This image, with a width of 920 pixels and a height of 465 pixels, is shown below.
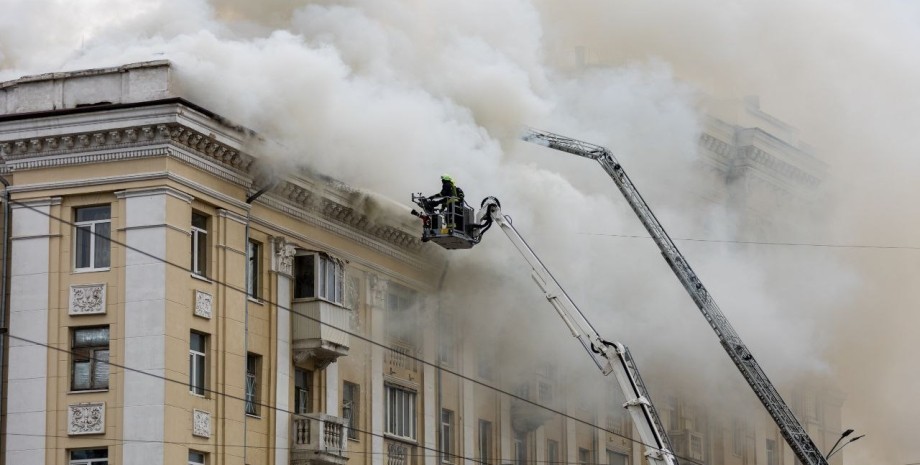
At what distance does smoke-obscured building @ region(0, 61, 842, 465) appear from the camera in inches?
1860

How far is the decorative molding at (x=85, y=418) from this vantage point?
154ft

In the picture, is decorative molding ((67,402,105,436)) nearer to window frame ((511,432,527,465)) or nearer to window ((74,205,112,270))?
window ((74,205,112,270))

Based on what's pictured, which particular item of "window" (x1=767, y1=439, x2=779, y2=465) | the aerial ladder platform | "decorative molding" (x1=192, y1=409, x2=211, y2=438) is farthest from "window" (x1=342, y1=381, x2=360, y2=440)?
"window" (x1=767, y1=439, x2=779, y2=465)

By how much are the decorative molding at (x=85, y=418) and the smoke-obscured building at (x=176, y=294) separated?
0.15 ft

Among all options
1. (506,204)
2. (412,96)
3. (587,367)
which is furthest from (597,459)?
(412,96)

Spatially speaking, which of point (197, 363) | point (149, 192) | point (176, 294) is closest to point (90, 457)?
point (197, 363)

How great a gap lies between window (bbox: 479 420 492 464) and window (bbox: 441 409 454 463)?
62.5 inches

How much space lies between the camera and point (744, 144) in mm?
75062

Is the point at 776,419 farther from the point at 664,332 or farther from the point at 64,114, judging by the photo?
the point at 64,114

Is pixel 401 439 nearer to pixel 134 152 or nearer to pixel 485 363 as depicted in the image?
pixel 485 363

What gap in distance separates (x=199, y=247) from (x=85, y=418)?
5.11 m

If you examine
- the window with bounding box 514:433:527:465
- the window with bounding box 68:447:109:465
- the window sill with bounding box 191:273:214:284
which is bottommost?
the window with bounding box 68:447:109:465

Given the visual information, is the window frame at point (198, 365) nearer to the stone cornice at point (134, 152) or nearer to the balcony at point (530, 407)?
the stone cornice at point (134, 152)

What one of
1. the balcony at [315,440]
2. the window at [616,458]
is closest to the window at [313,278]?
the balcony at [315,440]
